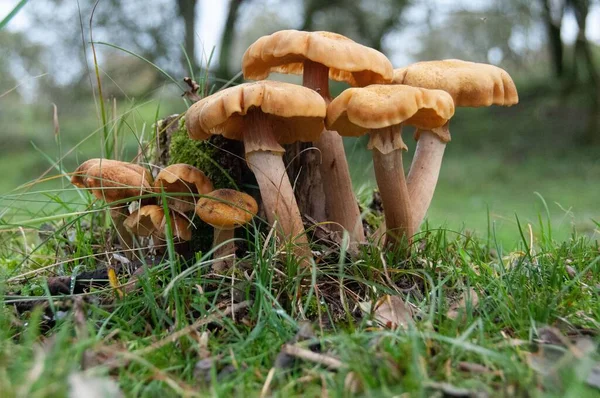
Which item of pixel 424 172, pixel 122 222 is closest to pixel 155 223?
pixel 122 222

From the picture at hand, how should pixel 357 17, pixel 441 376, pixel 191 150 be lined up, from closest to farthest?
pixel 441 376 < pixel 191 150 < pixel 357 17

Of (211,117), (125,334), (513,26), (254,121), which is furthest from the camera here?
(513,26)

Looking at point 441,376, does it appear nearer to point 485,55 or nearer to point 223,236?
point 223,236

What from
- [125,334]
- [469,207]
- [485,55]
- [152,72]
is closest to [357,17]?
[485,55]

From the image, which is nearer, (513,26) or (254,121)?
(254,121)

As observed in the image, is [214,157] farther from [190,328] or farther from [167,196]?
[190,328]

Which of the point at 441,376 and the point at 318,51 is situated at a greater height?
the point at 318,51
